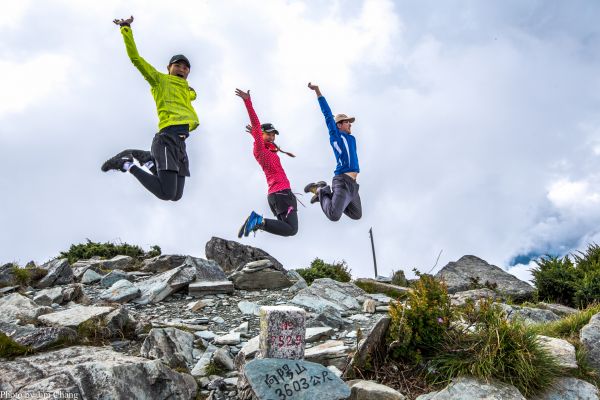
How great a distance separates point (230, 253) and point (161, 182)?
26.8 ft

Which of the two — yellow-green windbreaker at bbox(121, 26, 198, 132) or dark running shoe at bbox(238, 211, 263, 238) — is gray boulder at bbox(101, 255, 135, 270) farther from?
yellow-green windbreaker at bbox(121, 26, 198, 132)

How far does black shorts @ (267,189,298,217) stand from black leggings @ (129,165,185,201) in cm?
277

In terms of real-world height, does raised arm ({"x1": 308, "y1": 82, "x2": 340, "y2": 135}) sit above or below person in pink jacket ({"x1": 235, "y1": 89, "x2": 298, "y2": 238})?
above

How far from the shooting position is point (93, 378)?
5.38 meters

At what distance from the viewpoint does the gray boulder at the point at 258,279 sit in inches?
456

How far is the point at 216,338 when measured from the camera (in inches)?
307

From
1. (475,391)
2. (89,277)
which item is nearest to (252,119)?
(475,391)

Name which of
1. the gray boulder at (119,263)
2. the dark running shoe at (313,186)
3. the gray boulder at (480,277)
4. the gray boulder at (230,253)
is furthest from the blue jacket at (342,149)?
the gray boulder at (119,263)

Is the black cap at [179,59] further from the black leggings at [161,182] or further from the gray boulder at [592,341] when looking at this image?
the gray boulder at [592,341]

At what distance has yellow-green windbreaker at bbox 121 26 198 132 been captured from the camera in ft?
24.0

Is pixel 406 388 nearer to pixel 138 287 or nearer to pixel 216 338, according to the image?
pixel 216 338

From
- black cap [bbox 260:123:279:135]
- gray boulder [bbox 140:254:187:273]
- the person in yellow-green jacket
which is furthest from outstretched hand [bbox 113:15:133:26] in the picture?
gray boulder [bbox 140:254:187:273]

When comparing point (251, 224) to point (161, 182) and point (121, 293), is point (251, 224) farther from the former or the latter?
point (121, 293)

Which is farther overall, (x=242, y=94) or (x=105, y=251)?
(x=105, y=251)
